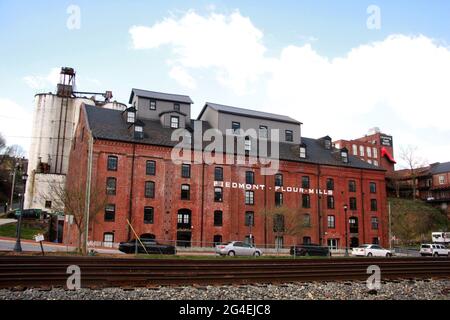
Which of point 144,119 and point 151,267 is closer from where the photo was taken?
point 151,267

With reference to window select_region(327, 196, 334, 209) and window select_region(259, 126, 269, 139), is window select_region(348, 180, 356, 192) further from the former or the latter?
window select_region(259, 126, 269, 139)

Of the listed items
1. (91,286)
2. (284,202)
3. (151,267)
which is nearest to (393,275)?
(151,267)

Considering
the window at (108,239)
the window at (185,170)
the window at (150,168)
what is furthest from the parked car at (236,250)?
the window at (150,168)

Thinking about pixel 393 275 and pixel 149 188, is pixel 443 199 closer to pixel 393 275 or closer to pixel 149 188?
pixel 149 188

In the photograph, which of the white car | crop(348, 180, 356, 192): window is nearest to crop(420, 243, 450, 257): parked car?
the white car

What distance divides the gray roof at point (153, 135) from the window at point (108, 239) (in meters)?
9.42

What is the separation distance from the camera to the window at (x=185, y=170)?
145 ft

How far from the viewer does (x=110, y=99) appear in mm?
70500

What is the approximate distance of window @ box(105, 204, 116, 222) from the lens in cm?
3984

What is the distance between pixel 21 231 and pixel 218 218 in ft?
79.9

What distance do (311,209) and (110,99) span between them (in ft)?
131

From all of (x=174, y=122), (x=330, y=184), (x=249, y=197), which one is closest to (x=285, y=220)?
(x=249, y=197)

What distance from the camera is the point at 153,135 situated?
44.3 m

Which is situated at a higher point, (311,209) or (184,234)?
(311,209)
